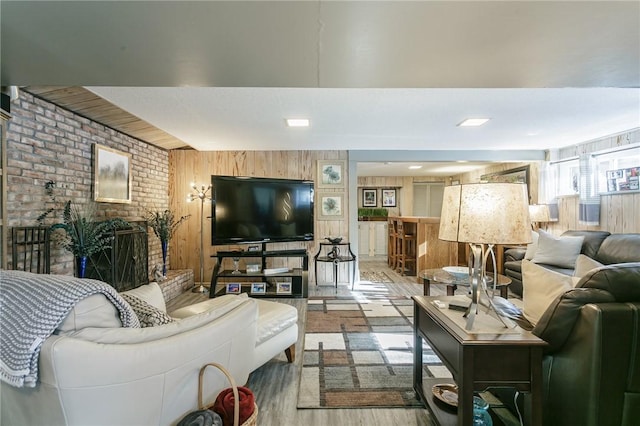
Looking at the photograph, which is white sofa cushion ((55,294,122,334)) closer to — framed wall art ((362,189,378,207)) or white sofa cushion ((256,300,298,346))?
white sofa cushion ((256,300,298,346))

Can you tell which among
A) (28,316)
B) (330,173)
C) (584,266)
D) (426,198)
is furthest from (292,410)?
(426,198)

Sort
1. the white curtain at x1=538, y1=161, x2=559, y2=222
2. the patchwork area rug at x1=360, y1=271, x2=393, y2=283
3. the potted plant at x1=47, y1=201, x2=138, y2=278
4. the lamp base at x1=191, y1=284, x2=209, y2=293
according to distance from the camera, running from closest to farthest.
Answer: the potted plant at x1=47, y1=201, x2=138, y2=278 → the lamp base at x1=191, y1=284, x2=209, y2=293 → the white curtain at x1=538, y1=161, x2=559, y2=222 → the patchwork area rug at x1=360, y1=271, x2=393, y2=283

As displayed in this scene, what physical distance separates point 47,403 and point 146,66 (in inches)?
61.5

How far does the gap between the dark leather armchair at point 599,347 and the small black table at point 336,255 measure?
10.5ft

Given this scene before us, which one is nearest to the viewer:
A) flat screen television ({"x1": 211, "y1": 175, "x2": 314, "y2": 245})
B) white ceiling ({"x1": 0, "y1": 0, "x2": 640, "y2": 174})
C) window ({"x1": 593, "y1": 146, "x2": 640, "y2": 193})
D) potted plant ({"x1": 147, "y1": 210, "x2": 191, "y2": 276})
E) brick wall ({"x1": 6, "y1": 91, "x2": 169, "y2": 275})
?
white ceiling ({"x1": 0, "y1": 0, "x2": 640, "y2": 174})

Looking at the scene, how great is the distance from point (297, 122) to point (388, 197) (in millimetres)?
5781

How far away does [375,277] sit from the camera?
5602 mm

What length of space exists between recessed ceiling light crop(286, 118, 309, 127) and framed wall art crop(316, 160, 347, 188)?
148 cm

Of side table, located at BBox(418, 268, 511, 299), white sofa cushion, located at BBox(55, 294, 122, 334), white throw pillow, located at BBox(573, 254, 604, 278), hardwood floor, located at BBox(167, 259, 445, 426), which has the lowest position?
hardwood floor, located at BBox(167, 259, 445, 426)

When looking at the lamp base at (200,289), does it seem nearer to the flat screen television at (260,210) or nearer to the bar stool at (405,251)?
the flat screen television at (260,210)

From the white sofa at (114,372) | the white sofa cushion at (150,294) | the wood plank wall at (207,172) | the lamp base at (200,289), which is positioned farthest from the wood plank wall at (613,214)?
the lamp base at (200,289)

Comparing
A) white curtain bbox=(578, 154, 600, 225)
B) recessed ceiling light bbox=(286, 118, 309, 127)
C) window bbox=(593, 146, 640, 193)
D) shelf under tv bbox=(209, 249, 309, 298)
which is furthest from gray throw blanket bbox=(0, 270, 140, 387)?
white curtain bbox=(578, 154, 600, 225)

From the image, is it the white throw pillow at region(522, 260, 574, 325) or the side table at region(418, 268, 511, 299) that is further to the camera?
the side table at region(418, 268, 511, 299)

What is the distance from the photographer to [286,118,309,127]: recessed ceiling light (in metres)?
3.27
